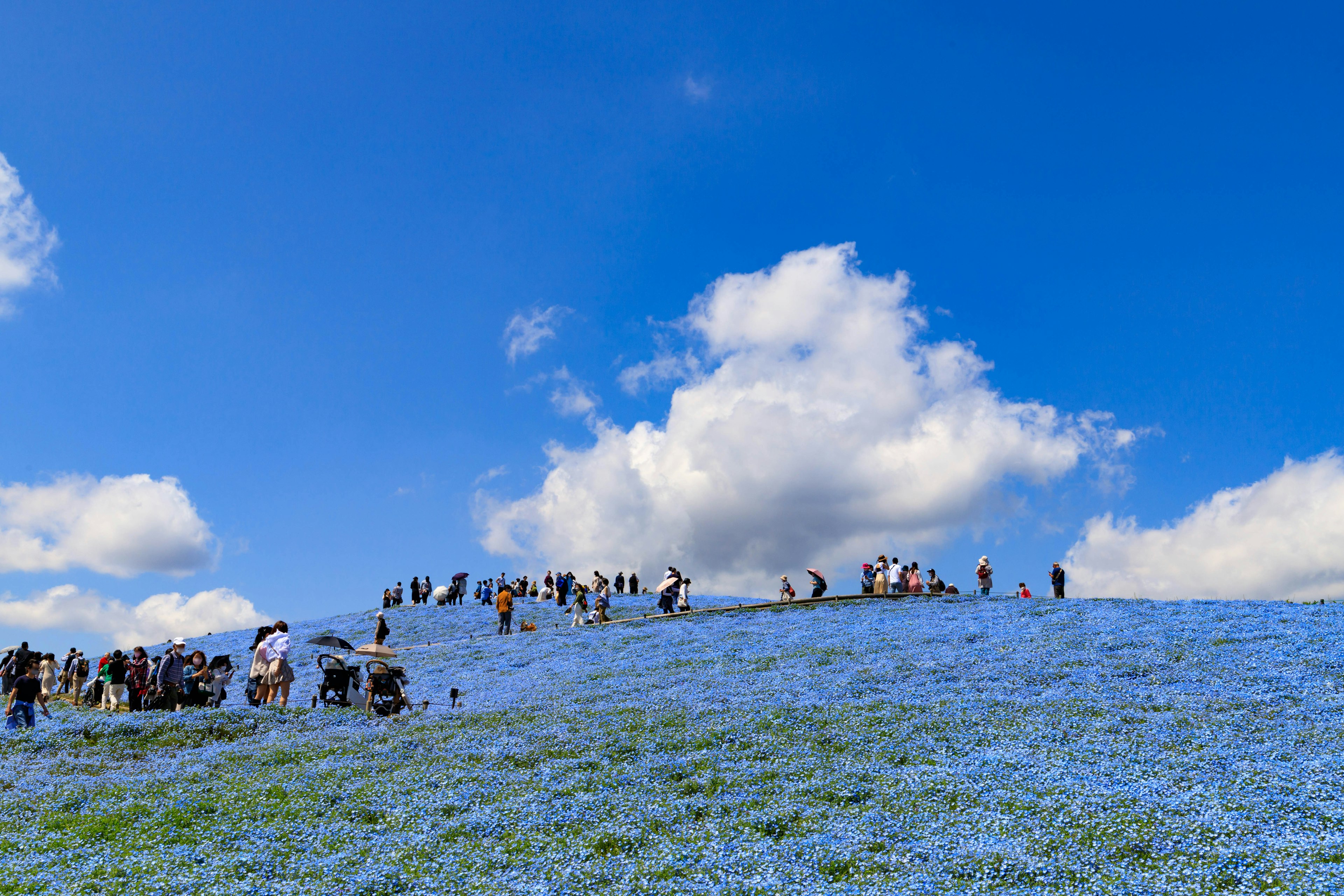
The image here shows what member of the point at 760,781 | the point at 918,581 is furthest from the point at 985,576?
the point at 760,781

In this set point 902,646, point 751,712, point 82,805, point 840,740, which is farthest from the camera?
point 902,646

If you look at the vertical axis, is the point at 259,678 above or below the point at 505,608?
below

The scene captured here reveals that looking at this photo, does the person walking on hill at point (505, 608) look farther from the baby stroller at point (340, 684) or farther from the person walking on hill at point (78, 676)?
the person walking on hill at point (78, 676)

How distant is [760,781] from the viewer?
1516 cm

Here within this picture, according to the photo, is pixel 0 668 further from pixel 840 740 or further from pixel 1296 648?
pixel 1296 648

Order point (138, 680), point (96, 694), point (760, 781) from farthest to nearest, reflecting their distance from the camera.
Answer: point (96, 694) < point (138, 680) < point (760, 781)

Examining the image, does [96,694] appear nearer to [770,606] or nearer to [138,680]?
[138,680]

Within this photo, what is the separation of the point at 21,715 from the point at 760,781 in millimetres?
20336

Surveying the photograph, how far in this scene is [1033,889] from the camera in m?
10.9

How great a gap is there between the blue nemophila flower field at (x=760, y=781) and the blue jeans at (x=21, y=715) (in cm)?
72

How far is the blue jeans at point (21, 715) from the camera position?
21.8m

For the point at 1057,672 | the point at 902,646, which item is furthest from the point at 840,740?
the point at 902,646

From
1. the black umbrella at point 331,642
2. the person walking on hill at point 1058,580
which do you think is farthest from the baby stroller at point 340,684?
the person walking on hill at point 1058,580

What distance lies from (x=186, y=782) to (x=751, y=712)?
1194cm
